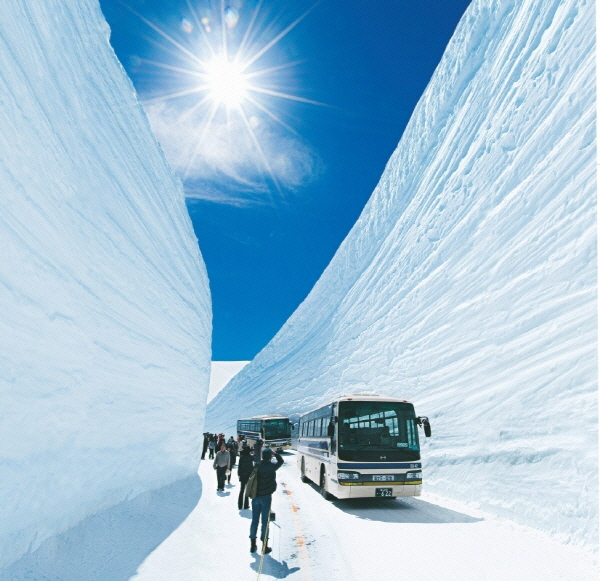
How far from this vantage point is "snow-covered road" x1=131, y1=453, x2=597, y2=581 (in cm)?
512

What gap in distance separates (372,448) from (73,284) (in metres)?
6.88

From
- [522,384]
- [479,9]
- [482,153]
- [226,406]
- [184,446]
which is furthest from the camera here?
[226,406]

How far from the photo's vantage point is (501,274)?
491 inches

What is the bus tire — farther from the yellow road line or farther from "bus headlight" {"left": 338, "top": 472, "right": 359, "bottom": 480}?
"bus headlight" {"left": 338, "top": 472, "right": 359, "bottom": 480}

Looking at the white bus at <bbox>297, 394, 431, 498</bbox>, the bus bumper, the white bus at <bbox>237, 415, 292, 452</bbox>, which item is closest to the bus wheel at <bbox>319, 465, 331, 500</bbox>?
the white bus at <bbox>297, 394, 431, 498</bbox>

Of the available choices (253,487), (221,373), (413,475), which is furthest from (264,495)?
(221,373)

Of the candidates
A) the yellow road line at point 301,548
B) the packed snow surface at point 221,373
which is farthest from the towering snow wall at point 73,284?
the packed snow surface at point 221,373

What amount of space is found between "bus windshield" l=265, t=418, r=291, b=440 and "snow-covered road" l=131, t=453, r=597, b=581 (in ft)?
56.9

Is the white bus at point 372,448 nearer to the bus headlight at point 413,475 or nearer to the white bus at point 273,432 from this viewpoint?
the bus headlight at point 413,475

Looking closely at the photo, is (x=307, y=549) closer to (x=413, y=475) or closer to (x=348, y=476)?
(x=348, y=476)

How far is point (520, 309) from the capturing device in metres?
10.8

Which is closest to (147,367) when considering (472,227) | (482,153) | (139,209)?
(139,209)

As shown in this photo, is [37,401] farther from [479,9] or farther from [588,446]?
[479,9]

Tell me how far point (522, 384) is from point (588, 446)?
2649mm
